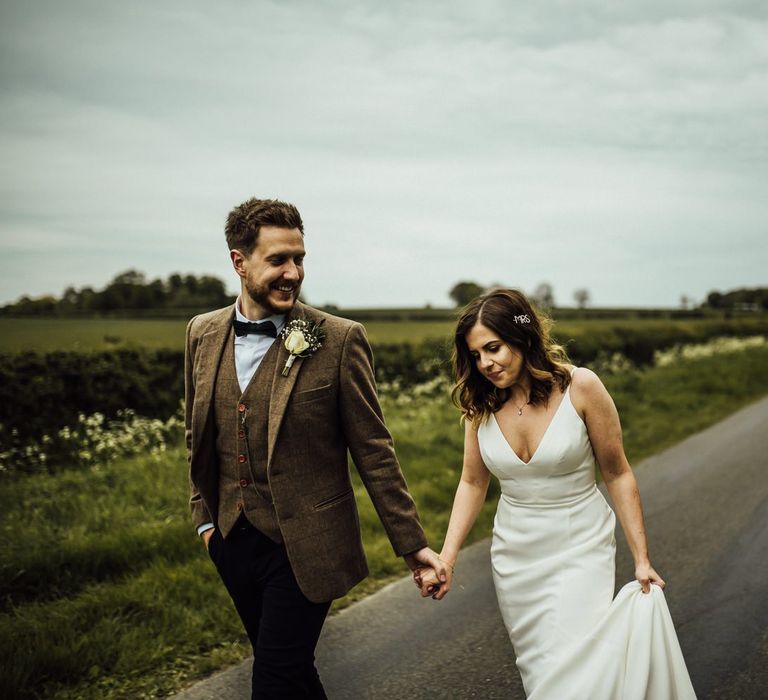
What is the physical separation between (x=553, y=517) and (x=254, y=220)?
177cm

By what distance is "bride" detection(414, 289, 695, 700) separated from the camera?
8.58 ft

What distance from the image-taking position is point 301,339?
9.06 ft

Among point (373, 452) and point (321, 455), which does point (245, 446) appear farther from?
point (373, 452)

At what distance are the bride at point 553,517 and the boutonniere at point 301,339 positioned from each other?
2.44ft

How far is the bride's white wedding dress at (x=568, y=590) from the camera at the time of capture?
258 centimetres

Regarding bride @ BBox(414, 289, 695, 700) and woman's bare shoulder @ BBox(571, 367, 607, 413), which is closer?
bride @ BBox(414, 289, 695, 700)

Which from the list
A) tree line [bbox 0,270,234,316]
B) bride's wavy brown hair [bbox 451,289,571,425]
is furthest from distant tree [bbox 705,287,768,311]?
bride's wavy brown hair [bbox 451,289,571,425]

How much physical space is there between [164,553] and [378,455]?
327 centimetres

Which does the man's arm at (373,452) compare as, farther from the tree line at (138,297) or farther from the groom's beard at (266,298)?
the tree line at (138,297)

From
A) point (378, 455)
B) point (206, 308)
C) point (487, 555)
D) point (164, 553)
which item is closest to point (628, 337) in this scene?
point (206, 308)

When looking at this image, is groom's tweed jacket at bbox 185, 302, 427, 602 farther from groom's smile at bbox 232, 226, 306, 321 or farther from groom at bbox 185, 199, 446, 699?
groom's smile at bbox 232, 226, 306, 321

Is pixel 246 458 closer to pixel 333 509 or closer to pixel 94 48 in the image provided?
pixel 333 509

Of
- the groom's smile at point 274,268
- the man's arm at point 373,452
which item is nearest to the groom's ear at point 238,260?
the groom's smile at point 274,268

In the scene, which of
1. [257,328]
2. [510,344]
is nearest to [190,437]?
[257,328]
